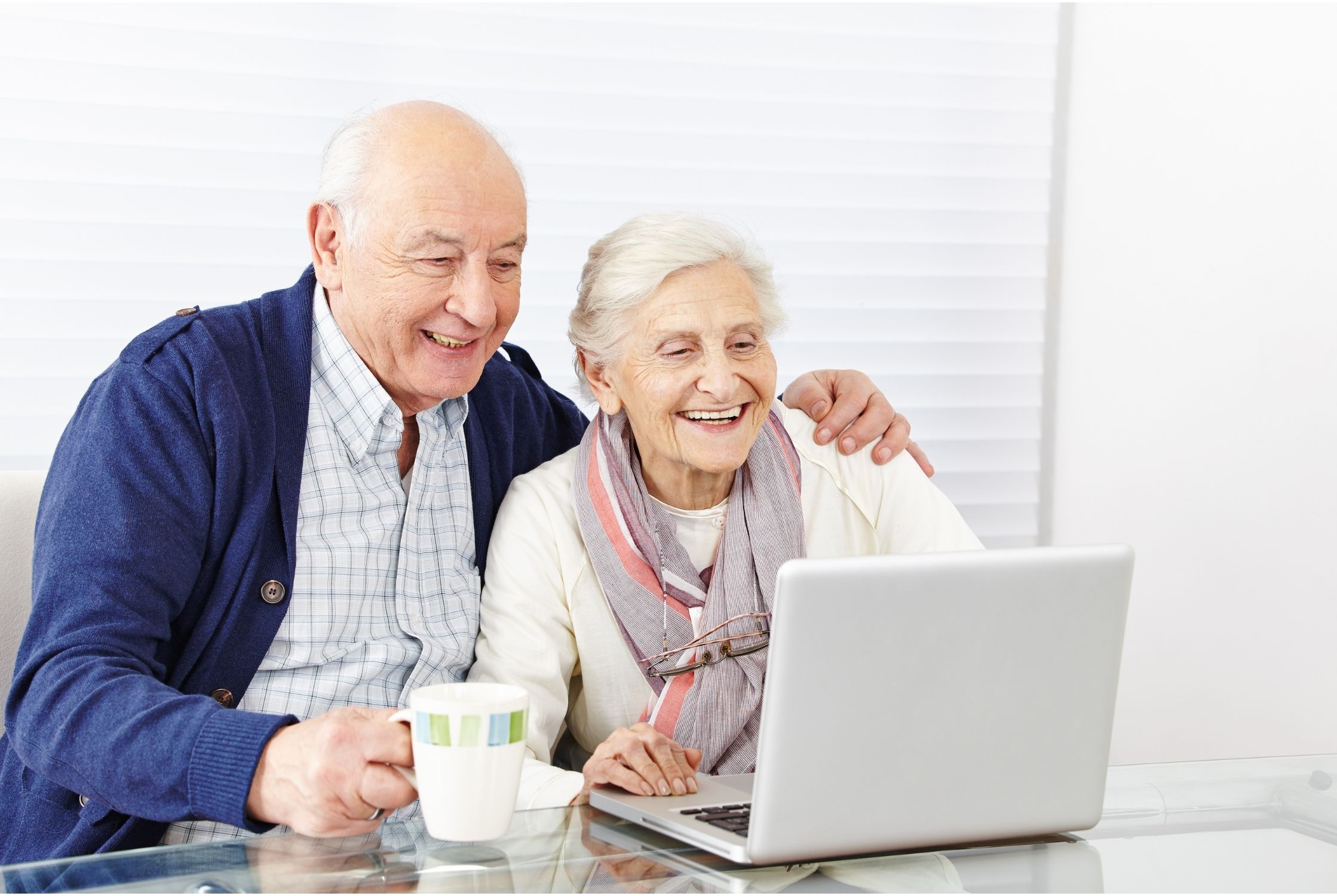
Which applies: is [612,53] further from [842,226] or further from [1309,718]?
[1309,718]

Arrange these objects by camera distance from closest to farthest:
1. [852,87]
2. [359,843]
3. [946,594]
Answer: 1. [946,594]
2. [359,843]
3. [852,87]

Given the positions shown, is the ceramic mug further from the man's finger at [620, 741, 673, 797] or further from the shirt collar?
the shirt collar

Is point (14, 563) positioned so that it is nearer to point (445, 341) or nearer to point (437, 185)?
point (445, 341)

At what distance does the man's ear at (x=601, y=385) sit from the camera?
184cm

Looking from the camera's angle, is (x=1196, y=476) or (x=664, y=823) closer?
(x=664, y=823)

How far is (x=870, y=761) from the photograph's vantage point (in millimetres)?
1015

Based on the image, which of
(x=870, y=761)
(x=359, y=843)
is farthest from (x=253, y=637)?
(x=870, y=761)

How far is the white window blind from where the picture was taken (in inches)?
91.4

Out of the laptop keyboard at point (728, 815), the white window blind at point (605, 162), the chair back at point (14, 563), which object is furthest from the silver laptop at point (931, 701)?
the white window blind at point (605, 162)

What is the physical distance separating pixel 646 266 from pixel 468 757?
3.18 ft

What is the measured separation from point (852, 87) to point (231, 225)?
54.7 inches

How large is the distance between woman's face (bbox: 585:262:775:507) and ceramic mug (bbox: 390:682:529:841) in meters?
0.85

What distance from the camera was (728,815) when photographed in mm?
1152

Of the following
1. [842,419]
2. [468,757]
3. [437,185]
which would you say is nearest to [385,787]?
[468,757]
